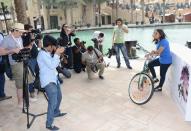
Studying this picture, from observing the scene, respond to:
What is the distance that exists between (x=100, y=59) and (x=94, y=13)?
37704 mm

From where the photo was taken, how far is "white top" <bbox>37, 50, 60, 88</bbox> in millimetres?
4352

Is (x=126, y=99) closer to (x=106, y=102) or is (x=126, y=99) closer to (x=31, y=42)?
(x=106, y=102)

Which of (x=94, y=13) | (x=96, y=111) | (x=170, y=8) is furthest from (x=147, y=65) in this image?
(x=170, y=8)

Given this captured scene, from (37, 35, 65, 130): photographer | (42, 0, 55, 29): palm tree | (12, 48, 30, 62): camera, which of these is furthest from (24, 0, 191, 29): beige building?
(37, 35, 65, 130): photographer

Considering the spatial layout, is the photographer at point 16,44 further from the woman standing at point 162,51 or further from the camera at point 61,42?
the woman standing at point 162,51

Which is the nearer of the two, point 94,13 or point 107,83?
point 107,83

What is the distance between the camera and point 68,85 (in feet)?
24.7

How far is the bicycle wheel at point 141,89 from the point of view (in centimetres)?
571

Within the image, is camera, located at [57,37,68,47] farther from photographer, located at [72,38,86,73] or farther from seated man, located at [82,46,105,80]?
seated man, located at [82,46,105,80]

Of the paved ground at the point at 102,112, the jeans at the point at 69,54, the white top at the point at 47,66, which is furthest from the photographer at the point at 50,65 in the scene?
the jeans at the point at 69,54

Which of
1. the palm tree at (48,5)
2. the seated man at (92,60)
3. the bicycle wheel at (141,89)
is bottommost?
the bicycle wheel at (141,89)

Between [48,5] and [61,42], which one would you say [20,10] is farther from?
[48,5]

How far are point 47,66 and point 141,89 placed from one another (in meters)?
2.33

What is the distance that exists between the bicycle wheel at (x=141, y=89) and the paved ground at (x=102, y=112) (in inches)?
5.9
